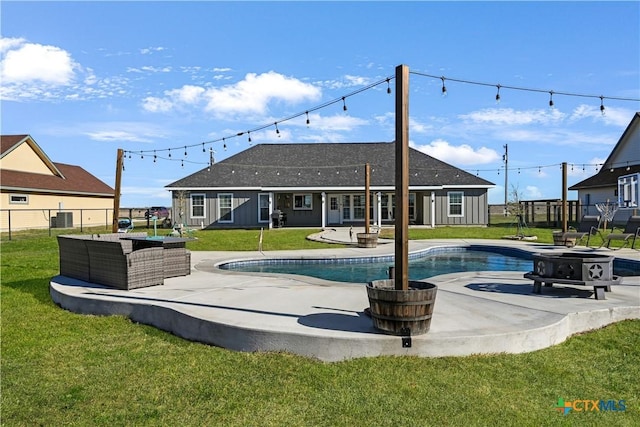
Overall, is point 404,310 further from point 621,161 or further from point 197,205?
point 621,161

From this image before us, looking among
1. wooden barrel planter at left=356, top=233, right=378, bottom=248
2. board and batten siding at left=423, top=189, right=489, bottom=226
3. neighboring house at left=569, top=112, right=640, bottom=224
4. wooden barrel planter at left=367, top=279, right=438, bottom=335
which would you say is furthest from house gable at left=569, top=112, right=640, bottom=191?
wooden barrel planter at left=367, top=279, right=438, bottom=335

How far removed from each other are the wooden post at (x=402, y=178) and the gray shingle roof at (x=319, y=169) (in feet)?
68.1

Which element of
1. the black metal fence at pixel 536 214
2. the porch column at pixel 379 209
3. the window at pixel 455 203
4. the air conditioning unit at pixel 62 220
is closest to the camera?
the porch column at pixel 379 209

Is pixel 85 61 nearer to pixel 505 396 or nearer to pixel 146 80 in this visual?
pixel 146 80

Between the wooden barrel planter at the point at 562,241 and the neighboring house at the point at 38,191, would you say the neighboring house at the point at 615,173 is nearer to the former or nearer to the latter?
the wooden barrel planter at the point at 562,241

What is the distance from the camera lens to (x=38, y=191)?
85.8 ft

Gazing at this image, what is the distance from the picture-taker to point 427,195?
26453 mm

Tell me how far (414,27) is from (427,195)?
63.8 feet

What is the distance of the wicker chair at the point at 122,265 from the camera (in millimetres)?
6863

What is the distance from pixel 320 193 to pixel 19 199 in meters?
17.8

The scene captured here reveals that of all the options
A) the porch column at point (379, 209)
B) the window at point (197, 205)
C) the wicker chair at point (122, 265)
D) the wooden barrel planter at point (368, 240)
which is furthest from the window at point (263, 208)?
the wicker chair at point (122, 265)

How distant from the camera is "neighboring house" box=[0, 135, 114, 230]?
957 inches

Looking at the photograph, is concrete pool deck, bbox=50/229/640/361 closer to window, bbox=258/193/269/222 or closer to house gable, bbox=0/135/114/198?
window, bbox=258/193/269/222

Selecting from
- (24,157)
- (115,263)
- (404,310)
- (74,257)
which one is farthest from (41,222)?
(404,310)
